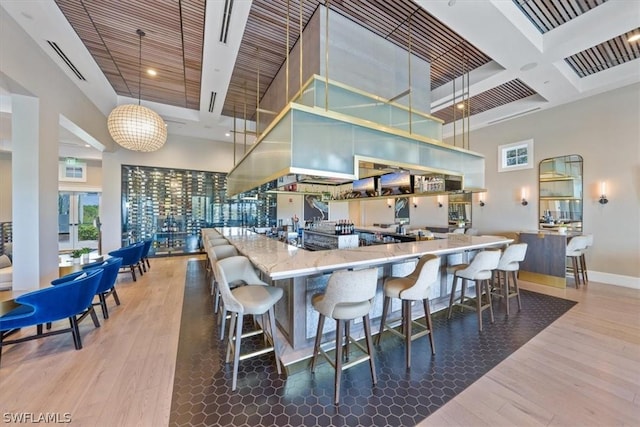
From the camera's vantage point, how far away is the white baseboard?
4.60 meters

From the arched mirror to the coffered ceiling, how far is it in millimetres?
1390

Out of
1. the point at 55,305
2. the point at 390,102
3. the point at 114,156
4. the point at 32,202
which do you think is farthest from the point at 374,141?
the point at 114,156

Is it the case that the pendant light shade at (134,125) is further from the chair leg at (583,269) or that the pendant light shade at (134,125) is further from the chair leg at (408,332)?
the chair leg at (583,269)

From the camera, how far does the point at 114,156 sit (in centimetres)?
685

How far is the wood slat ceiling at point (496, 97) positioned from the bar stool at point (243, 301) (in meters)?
4.59

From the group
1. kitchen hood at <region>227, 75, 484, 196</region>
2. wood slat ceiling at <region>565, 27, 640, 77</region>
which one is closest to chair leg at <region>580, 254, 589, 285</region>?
wood slat ceiling at <region>565, 27, 640, 77</region>

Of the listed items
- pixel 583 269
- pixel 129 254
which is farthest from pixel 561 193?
pixel 129 254

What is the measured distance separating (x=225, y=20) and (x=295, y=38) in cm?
96

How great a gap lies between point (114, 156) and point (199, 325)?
256 inches

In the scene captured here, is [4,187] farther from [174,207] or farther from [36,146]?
[36,146]

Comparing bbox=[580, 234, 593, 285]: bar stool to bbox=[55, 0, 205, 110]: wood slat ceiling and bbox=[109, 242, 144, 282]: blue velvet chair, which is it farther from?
bbox=[109, 242, 144, 282]: blue velvet chair

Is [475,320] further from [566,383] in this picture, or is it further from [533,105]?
[533,105]

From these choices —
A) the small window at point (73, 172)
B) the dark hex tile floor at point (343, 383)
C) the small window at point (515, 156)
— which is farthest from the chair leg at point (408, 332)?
the small window at point (73, 172)

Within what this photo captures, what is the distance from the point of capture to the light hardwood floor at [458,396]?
5.71 ft
